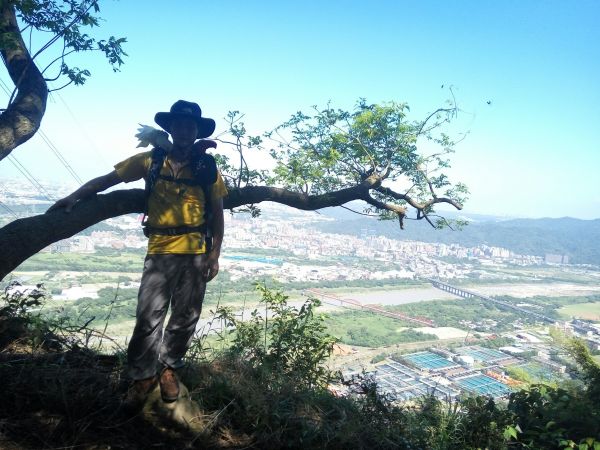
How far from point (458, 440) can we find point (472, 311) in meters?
26.4

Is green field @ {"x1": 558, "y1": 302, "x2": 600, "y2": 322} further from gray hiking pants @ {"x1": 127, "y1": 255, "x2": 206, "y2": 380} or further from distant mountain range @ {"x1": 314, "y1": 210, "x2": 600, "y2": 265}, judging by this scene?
gray hiking pants @ {"x1": 127, "y1": 255, "x2": 206, "y2": 380}

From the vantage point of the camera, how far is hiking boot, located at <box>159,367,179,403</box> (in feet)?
7.84

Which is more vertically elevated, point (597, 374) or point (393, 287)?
point (597, 374)

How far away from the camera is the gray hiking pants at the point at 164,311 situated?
2.39 metres

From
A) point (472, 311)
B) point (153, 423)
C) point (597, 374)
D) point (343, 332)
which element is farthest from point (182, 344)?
point (472, 311)

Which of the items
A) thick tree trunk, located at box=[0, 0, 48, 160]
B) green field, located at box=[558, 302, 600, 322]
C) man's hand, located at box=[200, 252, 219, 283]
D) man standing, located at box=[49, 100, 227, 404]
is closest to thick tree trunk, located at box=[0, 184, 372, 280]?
man standing, located at box=[49, 100, 227, 404]

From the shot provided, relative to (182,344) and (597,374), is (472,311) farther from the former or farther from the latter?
(182,344)

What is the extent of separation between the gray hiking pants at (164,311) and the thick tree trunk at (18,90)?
266cm

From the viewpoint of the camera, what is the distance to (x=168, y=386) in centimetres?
241

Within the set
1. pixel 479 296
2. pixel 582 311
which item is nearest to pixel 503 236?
pixel 479 296

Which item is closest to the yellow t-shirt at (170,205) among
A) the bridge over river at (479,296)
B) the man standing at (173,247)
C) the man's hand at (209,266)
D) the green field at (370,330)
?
the man standing at (173,247)

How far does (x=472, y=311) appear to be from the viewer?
2648 centimetres

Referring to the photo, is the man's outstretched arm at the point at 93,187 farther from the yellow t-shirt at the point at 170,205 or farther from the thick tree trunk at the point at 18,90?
the thick tree trunk at the point at 18,90

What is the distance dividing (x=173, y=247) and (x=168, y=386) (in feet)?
3.00
